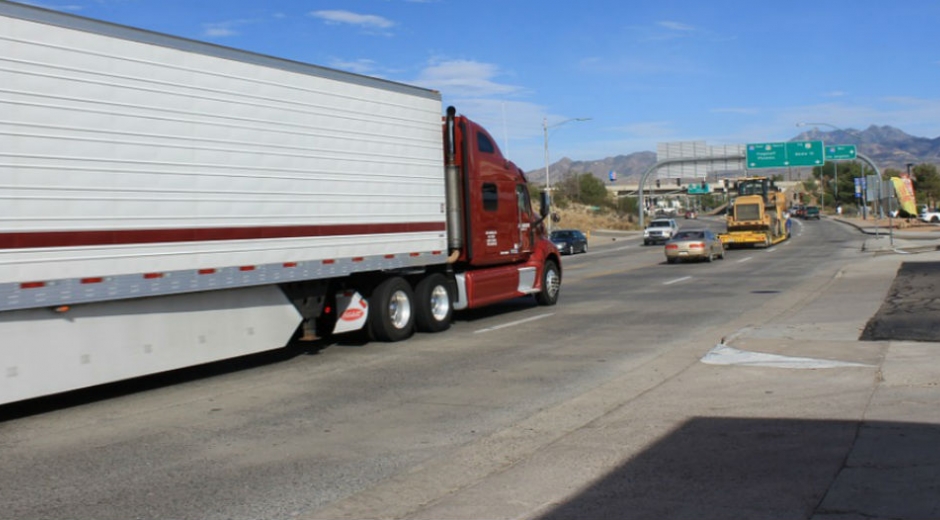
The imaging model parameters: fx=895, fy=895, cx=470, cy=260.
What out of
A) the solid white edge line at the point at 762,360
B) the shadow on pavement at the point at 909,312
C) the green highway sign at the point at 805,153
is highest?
the green highway sign at the point at 805,153

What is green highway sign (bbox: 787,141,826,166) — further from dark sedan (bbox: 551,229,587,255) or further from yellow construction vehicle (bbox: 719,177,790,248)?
dark sedan (bbox: 551,229,587,255)

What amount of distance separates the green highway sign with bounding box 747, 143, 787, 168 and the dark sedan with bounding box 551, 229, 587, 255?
29344 millimetres

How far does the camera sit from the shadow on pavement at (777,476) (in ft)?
17.8

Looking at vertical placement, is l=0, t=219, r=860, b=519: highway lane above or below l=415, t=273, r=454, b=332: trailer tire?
below

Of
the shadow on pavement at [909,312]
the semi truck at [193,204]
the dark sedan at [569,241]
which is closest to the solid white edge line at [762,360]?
the shadow on pavement at [909,312]

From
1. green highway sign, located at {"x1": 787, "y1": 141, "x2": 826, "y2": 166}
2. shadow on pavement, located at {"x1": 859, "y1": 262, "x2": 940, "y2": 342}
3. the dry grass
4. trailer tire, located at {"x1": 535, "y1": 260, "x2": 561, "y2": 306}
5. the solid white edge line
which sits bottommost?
shadow on pavement, located at {"x1": 859, "y1": 262, "x2": 940, "y2": 342}

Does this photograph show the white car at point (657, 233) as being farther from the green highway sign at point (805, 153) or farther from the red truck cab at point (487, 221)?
the red truck cab at point (487, 221)

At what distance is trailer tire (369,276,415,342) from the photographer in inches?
537

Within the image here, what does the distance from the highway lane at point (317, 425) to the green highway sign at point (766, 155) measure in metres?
61.6

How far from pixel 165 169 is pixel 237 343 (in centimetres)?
234

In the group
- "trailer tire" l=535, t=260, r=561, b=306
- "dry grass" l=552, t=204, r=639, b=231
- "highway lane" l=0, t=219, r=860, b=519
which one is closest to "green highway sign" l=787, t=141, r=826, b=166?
"dry grass" l=552, t=204, r=639, b=231

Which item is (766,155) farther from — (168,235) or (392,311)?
(168,235)

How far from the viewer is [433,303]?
1508 cm

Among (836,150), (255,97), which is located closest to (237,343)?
(255,97)
